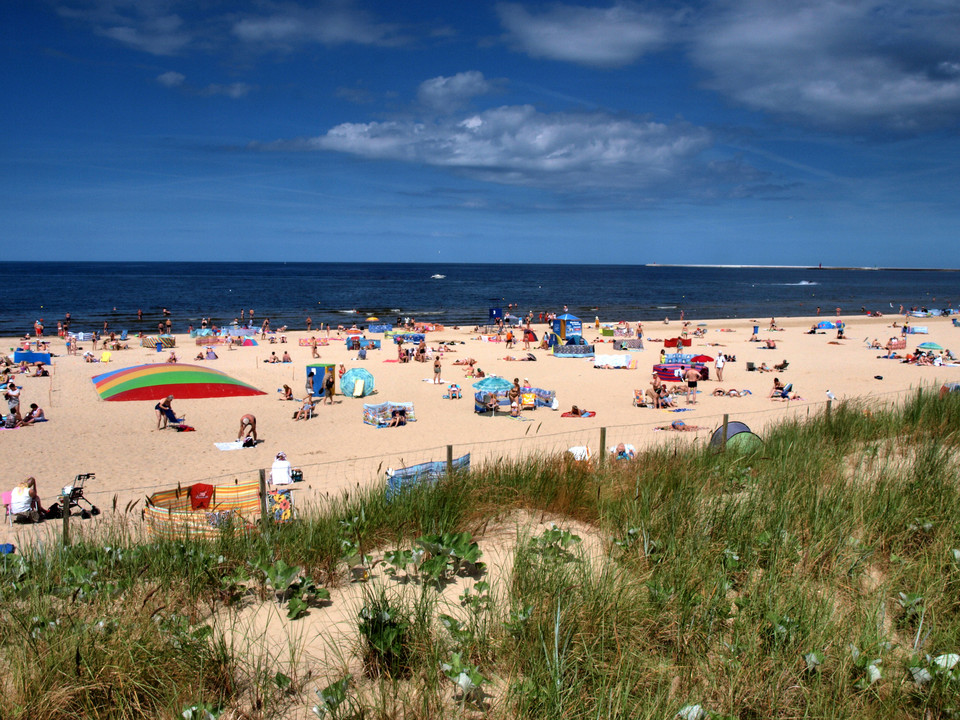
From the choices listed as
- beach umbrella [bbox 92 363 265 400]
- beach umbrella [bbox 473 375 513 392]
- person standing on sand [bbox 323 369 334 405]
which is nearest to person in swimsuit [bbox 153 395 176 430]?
beach umbrella [bbox 92 363 265 400]

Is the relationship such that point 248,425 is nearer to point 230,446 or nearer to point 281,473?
point 230,446

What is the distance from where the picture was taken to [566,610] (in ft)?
10.5

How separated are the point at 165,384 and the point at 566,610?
1796 cm

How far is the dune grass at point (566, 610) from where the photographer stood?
2.78 metres

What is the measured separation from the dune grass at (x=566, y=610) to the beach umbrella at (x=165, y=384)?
595 inches

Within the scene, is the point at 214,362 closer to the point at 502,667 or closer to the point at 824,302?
the point at 502,667

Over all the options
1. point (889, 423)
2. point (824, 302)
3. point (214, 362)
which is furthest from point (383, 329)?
point (824, 302)

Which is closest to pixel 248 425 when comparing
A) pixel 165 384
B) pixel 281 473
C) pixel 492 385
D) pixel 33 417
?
pixel 281 473

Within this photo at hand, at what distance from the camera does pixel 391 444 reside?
1396 cm

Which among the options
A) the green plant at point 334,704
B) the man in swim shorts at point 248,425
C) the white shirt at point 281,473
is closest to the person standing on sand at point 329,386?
the man in swim shorts at point 248,425

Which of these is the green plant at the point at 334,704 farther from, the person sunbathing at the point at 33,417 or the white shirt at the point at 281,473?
the person sunbathing at the point at 33,417

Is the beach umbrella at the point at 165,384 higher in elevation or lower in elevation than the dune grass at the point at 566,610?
lower

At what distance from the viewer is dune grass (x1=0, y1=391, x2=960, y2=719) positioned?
2779 millimetres

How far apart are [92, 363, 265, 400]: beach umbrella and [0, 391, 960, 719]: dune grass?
595 inches
